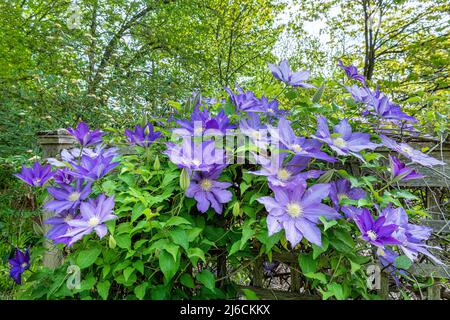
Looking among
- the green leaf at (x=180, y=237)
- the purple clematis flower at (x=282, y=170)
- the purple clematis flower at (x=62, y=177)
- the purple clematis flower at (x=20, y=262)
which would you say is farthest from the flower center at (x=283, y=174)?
the purple clematis flower at (x=20, y=262)

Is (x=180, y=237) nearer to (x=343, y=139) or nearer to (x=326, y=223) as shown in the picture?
(x=326, y=223)

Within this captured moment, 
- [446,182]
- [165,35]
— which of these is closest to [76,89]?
[165,35]

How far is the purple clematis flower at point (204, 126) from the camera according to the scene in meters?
0.66

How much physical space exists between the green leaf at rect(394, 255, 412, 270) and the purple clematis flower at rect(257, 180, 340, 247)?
0.18 m

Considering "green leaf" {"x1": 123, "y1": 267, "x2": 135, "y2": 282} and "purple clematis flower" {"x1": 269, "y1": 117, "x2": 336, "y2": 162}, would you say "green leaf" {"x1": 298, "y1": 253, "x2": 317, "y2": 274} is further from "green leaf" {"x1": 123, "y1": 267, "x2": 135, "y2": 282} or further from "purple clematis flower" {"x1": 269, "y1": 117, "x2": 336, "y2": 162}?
"green leaf" {"x1": 123, "y1": 267, "x2": 135, "y2": 282}

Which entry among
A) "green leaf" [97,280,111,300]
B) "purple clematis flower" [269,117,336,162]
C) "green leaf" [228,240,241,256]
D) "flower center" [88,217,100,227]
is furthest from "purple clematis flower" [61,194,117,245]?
"purple clematis flower" [269,117,336,162]

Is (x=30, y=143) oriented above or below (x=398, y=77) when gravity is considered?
below

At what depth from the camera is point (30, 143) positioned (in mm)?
3014

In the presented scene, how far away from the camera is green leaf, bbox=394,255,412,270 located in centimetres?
61

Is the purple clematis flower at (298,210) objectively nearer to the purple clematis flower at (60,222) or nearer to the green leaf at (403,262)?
the green leaf at (403,262)

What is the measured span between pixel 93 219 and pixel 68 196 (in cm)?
12

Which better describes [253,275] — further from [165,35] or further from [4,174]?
[165,35]

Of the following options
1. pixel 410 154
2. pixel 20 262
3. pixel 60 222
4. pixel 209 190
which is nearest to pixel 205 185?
pixel 209 190
